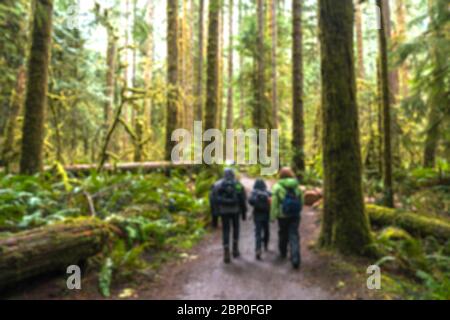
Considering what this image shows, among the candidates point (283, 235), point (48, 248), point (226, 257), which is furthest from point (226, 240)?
point (48, 248)

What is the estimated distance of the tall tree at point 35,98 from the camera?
9.72 metres

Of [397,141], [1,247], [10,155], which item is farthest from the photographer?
[397,141]

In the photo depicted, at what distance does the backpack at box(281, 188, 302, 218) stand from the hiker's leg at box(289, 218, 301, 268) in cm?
19

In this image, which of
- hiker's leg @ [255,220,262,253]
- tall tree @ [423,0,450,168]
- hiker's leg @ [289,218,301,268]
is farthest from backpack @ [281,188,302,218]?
tall tree @ [423,0,450,168]

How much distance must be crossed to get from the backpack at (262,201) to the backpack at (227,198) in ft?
1.58

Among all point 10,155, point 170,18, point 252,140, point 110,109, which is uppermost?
point 170,18

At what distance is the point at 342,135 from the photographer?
774 cm

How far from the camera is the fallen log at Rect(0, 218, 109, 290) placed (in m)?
5.06

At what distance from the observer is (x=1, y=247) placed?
5008 millimetres

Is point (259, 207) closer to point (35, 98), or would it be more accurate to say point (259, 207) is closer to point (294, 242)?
point (294, 242)

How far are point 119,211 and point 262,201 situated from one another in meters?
3.69
